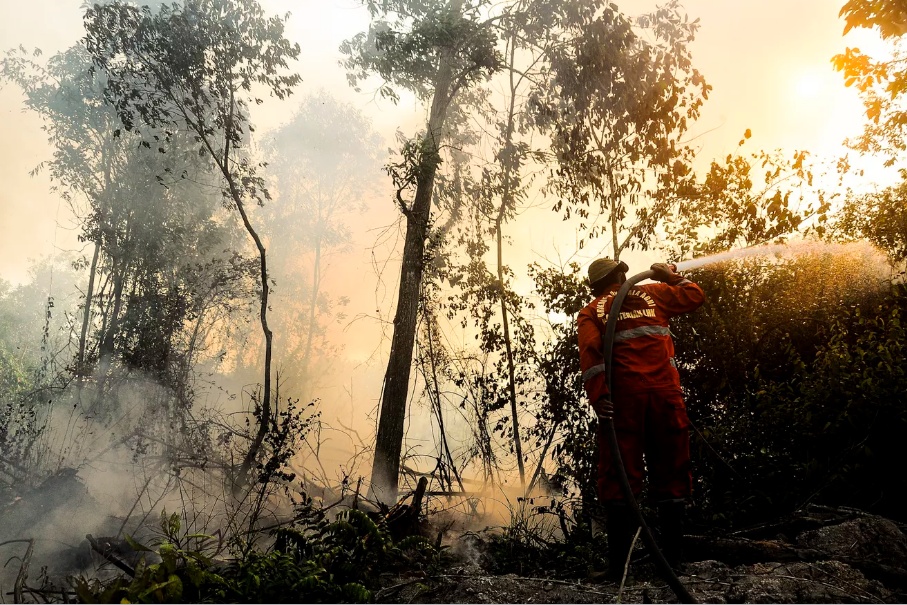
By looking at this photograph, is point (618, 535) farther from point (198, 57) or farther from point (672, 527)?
point (198, 57)

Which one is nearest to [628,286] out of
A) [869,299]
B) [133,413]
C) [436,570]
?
[436,570]

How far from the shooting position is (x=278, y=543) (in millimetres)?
3670

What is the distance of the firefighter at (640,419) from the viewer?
11.0ft

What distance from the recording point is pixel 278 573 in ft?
9.85

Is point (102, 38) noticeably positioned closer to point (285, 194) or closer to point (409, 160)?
point (409, 160)

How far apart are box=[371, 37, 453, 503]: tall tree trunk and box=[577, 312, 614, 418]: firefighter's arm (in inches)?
149

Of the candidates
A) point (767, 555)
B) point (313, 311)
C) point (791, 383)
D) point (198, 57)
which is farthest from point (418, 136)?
point (313, 311)

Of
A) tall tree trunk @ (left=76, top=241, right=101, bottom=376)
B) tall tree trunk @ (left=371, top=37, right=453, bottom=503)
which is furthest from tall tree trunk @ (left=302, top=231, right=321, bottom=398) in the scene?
tall tree trunk @ (left=371, top=37, right=453, bottom=503)

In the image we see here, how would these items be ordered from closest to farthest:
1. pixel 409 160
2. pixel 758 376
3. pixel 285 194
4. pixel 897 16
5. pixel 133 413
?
pixel 897 16, pixel 758 376, pixel 409 160, pixel 133 413, pixel 285 194

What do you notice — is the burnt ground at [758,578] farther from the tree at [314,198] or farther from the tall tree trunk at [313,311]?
the tall tree trunk at [313,311]

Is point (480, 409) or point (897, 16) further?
point (480, 409)

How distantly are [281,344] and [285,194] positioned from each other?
32.6 feet

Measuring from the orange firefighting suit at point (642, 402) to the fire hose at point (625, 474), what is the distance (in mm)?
81

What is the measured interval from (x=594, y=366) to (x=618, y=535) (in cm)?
115
